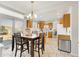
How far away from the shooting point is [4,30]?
4.96 m

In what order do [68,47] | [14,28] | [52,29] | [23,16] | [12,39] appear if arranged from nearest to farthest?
[68,47]
[12,39]
[14,28]
[23,16]
[52,29]

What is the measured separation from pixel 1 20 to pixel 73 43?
362cm

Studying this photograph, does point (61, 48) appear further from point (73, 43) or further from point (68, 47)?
point (73, 43)

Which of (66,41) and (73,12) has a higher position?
(73,12)

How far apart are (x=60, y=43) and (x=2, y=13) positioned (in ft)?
11.2

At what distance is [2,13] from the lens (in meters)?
4.86

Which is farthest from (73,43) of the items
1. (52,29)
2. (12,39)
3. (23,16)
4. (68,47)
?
(52,29)

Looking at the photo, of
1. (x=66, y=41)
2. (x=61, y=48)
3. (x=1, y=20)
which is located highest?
(x=1, y=20)

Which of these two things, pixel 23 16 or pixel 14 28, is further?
pixel 23 16

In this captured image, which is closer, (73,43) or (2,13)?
(73,43)

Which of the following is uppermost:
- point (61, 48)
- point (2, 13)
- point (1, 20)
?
point (2, 13)

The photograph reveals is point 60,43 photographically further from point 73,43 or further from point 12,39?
point 12,39

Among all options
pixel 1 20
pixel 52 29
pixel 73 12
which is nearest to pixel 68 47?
pixel 73 12

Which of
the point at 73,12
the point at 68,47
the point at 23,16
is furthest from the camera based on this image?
the point at 23,16
